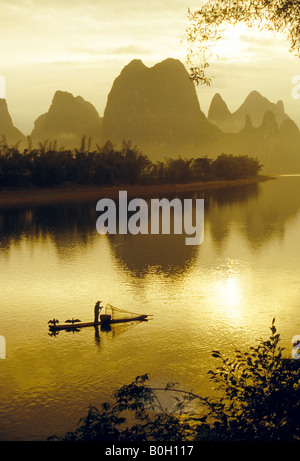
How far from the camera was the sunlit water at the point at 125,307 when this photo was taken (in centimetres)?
1505

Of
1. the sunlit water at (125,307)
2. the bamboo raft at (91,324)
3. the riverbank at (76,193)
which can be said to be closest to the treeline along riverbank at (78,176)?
the riverbank at (76,193)

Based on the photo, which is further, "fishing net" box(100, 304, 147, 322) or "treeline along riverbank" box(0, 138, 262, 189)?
"treeline along riverbank" box(0, 138, 262, 189)

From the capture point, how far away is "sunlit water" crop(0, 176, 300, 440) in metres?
15.0

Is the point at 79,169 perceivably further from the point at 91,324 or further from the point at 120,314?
the point at 91,324

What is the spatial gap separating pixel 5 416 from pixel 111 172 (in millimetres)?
92762

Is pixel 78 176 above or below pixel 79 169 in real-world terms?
below

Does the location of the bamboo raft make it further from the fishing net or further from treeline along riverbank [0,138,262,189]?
treeline along riverbank [0,138,262,189]

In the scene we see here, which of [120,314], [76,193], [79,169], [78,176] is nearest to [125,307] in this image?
[120,314]

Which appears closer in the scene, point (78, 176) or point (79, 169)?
point (79, 169)

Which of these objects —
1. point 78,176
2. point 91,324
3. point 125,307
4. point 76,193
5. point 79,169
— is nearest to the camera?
point 91,324

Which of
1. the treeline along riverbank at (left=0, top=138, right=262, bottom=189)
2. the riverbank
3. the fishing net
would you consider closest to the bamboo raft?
the fishing net

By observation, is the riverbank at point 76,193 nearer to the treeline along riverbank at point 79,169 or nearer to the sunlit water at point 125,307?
the treeline along riverbank at point 79,169

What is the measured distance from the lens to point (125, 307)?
2378cm

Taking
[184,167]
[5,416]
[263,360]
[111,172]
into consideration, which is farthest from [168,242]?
[184,167]
